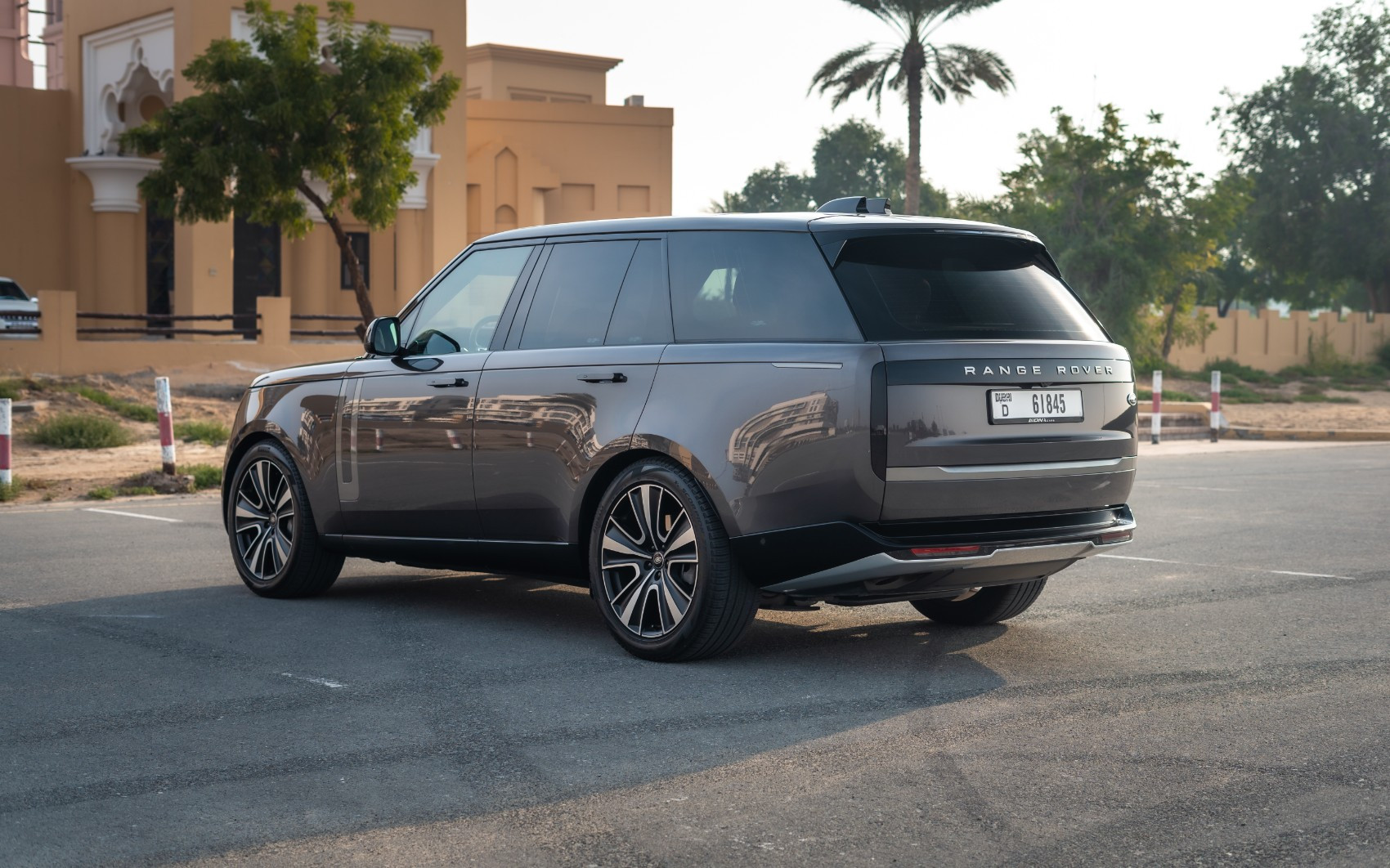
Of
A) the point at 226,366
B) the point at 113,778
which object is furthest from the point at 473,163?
the point at 113,778

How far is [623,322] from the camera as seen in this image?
22.8 ft

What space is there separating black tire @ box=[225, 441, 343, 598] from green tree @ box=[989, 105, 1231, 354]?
40.2 meters

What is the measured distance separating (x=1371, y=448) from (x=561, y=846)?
22.2 metres

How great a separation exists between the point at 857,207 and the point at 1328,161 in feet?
202

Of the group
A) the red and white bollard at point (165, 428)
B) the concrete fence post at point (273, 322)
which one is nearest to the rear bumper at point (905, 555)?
the red and white bollard at point (165, 428)

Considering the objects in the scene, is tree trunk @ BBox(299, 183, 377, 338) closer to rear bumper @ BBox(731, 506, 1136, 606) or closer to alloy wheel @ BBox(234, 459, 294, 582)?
alloy wheel @ BBox(234, 459, 294, 582)

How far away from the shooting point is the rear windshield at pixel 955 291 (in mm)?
6219

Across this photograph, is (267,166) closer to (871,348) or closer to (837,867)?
(871,348)

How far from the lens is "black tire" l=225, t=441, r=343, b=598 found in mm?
8273

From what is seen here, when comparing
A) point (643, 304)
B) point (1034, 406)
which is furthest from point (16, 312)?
point (1034, 406)

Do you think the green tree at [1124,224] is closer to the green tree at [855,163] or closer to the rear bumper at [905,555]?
the rear bumper at [905,555]

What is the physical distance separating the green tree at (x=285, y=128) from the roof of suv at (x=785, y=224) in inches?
800

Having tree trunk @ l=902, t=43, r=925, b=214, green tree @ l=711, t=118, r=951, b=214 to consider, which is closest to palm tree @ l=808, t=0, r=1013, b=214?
tree trunk @ l=902, t=43, r=925, b=214

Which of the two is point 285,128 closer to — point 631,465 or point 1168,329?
point 631,465
